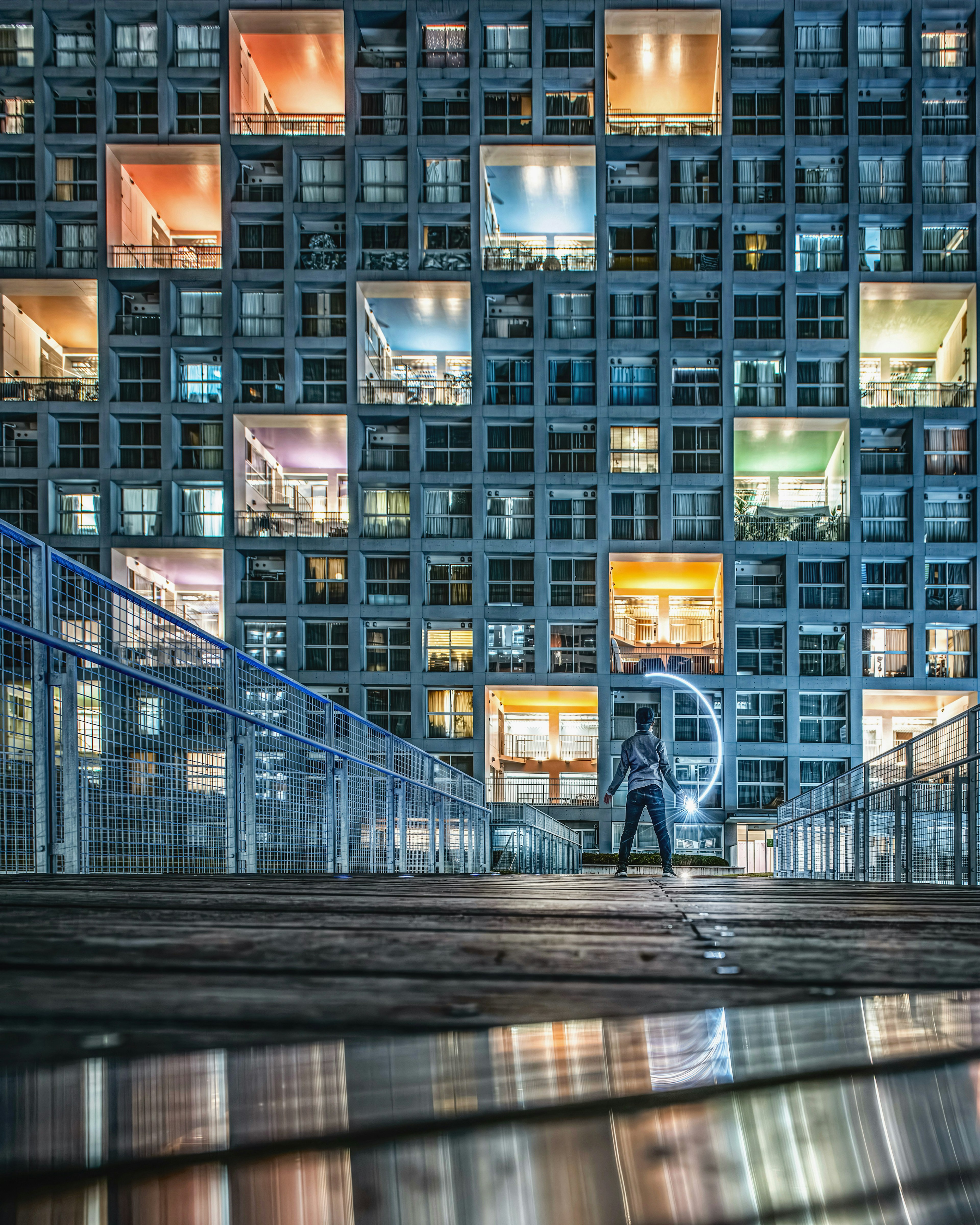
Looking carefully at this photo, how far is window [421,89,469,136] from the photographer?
125 ft

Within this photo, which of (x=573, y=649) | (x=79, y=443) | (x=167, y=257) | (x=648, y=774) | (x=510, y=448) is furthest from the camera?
(x=167, y=257)

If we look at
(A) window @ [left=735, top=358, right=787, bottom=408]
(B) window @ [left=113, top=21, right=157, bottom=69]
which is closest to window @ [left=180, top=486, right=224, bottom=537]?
(B) window @ [left=113, top=21, right=157, bottom=69]

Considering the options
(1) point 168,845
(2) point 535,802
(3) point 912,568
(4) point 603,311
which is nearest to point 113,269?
(4) point 603,311

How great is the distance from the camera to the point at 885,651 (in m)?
36.8

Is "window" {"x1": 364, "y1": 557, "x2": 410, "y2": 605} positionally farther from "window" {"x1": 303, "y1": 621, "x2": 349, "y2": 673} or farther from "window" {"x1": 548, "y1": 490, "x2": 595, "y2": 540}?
"window" {"x1": 548, "y1": 490, "x2": 595, "y2": 540}

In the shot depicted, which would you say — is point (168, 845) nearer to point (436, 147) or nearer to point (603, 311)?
point (603, 311)

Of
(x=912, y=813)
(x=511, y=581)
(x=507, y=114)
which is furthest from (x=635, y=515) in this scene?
(x=912, y=813)

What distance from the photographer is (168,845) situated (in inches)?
258

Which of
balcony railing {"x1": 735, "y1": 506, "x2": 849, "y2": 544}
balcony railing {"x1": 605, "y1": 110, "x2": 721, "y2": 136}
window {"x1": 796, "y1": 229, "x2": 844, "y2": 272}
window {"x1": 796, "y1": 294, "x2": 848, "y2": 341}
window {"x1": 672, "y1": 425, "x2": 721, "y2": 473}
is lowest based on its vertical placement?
balcony railing {"x1": 735, "y1": 506, "x2": 849, "y2": 544}

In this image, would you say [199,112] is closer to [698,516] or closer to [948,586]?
[698,516]

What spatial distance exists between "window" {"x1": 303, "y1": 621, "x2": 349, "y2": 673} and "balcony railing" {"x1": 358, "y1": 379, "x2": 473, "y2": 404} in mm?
9373

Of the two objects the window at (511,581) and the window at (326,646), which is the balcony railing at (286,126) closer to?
the window at (511,581)

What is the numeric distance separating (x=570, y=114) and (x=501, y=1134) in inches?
1704

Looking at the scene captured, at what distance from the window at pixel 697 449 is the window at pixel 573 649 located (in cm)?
781
